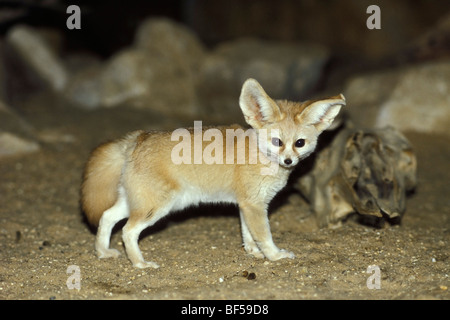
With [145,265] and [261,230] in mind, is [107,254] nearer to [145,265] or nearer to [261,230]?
[145,265]

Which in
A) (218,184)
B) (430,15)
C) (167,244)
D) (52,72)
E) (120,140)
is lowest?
(167,244)

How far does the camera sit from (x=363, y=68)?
10328mm

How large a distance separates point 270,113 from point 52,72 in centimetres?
684

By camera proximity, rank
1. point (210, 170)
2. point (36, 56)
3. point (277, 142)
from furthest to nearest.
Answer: point (36, 56)
point (210, 170)
point (277, 142)

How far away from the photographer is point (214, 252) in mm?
4434

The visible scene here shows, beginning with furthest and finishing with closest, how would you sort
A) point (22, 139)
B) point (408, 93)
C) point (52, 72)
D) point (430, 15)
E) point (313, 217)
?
point (430, 15)
point (52, 72)
point (408, 93)
point (22, 139)
point (313, 217)

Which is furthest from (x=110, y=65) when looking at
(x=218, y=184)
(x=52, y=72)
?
(x=218, y=184)

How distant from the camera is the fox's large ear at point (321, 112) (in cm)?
407

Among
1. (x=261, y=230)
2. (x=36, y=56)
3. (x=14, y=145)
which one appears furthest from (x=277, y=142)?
(x=36, y=56)

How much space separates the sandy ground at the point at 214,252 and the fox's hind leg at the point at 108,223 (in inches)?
4.3

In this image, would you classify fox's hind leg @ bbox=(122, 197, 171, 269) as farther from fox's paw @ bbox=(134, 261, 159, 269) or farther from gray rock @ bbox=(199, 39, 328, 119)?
gray rock @ bbox=(199, 39, 328, 119)

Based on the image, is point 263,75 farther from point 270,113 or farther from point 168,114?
point 270,113

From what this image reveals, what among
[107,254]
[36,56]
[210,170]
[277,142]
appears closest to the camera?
[277,142]

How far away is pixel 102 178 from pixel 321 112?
1956mm
